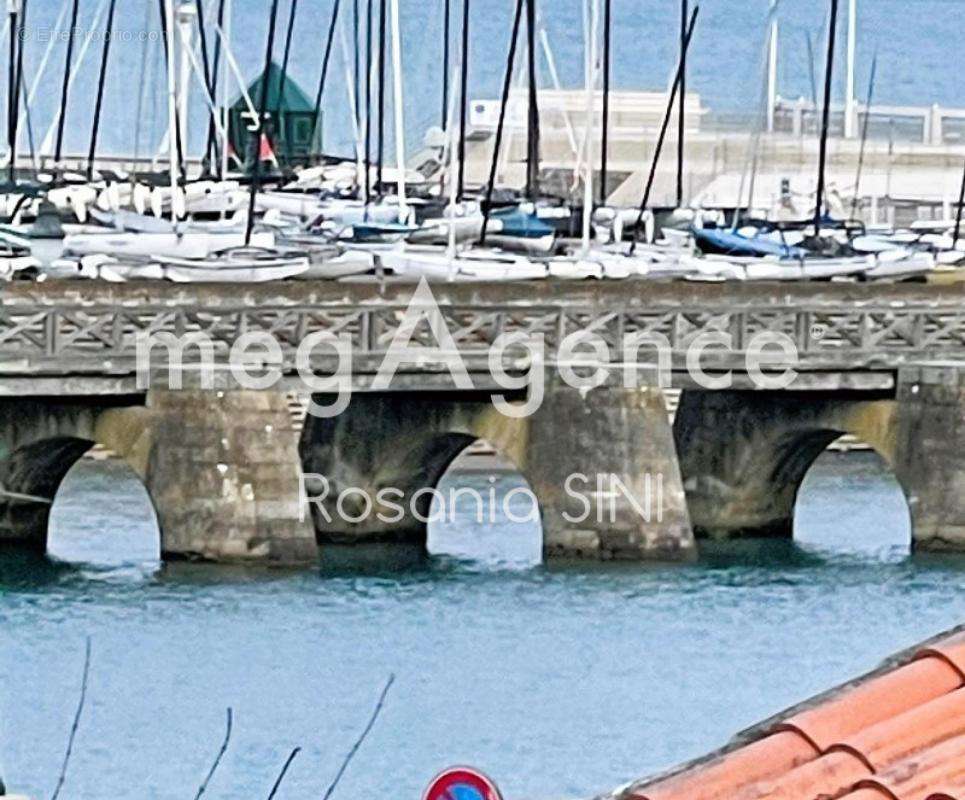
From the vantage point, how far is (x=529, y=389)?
38.5m

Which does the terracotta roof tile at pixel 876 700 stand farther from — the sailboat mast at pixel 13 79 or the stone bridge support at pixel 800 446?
the sailboat mast at pixel 13 79

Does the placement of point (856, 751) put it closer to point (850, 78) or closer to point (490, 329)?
point (490, 329)

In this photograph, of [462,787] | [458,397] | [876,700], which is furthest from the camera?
[458,397]

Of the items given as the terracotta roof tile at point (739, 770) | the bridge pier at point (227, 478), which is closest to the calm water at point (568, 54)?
the bridge pier at point (227, 478)

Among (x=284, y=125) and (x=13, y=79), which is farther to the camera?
(x=284, y=125)

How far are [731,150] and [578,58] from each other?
6142cm

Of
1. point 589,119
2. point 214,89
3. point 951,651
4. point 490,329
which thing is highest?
point 214,89

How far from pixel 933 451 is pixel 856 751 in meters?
30.1

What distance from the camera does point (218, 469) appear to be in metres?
36.4

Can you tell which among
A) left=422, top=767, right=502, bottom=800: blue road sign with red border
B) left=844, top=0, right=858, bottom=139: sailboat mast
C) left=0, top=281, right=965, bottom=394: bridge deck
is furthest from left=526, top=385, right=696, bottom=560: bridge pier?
left=844, top=0, right=858, bottom=139: sailboat mast

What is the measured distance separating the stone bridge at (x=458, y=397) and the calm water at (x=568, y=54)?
60901 millimetres

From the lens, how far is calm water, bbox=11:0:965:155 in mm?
122750

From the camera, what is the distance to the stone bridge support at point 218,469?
36375 mm

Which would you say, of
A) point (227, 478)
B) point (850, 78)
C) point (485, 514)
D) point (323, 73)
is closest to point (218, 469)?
point (227, 478)
